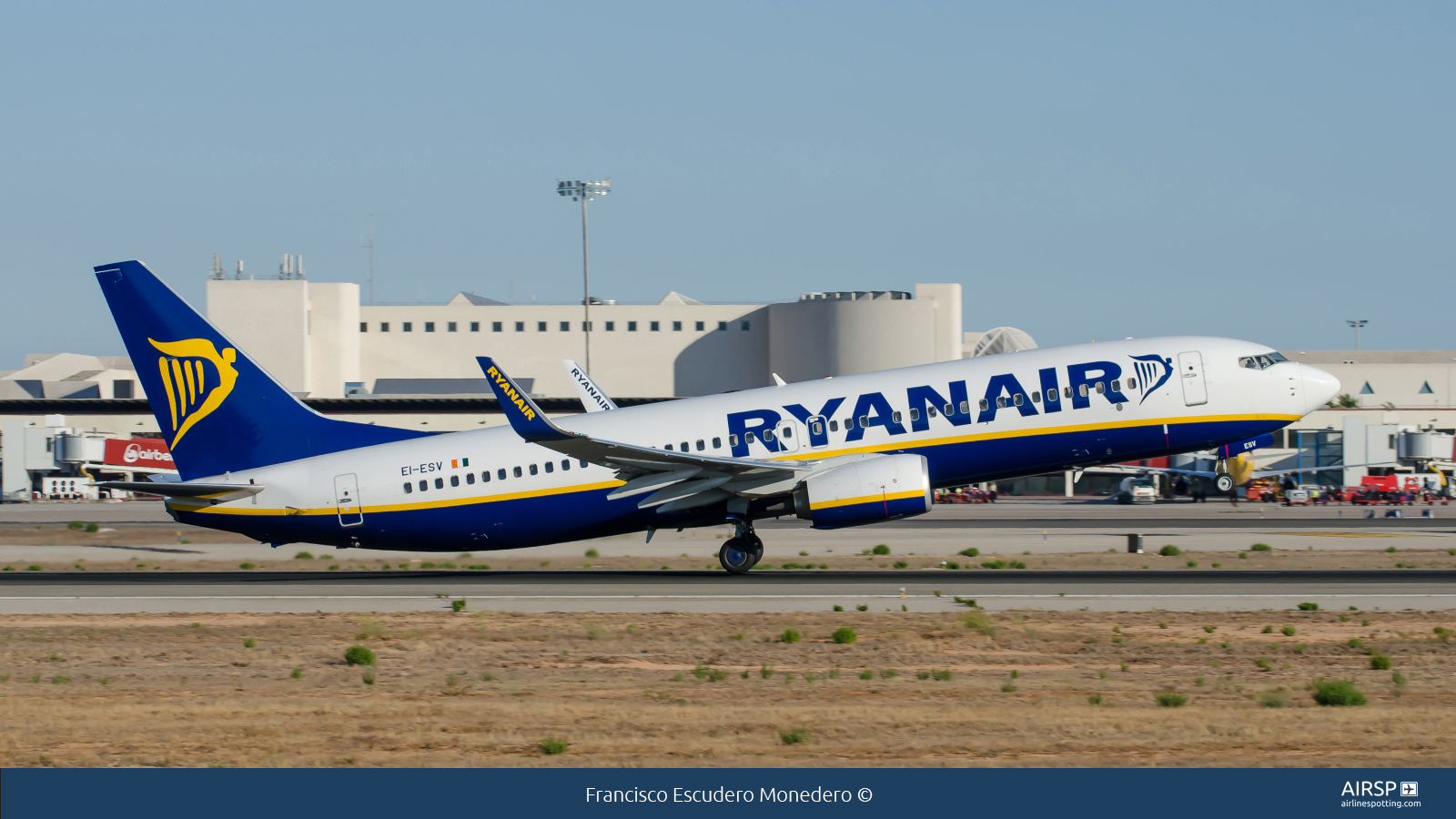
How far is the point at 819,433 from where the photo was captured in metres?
31.8

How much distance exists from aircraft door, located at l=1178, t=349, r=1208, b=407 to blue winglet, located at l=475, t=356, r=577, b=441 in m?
15.4

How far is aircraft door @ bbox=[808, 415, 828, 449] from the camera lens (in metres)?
31.7

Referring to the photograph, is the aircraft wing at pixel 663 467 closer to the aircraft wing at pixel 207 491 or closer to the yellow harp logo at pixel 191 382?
the aircraft wing at pixel 207 491

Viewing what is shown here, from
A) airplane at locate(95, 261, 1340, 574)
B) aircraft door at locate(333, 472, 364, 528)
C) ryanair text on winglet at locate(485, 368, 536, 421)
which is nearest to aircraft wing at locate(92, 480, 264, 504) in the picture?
airplane at locate(95, 261, 1340, 574)

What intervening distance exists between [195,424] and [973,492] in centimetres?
7142

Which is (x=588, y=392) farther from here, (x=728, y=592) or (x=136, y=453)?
(x=136, y=453)

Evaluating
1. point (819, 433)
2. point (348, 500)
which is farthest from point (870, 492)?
point (348, 500)

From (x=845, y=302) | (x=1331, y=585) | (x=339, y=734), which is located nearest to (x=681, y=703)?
(x=339, y=734)

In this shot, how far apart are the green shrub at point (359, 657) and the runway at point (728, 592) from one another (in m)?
5.99

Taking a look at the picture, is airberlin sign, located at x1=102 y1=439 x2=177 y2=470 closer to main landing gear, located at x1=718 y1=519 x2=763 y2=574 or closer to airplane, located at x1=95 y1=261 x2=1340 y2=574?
airplane, located at x1=95 y1=261 x2=1340 y2=574

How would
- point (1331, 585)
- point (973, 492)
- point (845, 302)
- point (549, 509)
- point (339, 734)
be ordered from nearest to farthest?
1. point (339, 734)
2. point (1331, 585)
3. point (549, 509)
4. point (973, 492)
5. point (845, 302)

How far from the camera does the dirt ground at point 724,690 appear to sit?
1434 cm

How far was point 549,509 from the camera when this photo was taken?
106 ft

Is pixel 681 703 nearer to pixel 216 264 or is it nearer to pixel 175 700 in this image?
pixel 175 700
